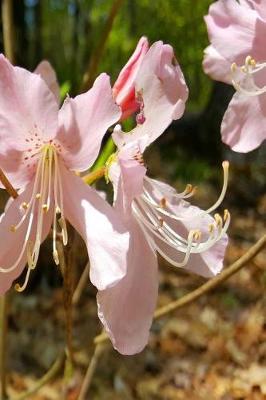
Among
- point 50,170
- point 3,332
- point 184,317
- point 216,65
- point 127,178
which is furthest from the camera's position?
point 184,317

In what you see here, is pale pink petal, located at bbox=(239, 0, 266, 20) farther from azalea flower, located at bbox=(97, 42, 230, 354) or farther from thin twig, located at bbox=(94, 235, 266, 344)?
thin twig, located at bbox=(94, 235, 266, 344)

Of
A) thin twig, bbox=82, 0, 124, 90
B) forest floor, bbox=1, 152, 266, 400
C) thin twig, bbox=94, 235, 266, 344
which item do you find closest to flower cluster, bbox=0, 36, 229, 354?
thin twig, bbox=94, 235, 266, 344

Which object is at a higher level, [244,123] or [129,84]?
[129,84]

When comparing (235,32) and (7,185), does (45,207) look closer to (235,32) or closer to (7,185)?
(7,185)

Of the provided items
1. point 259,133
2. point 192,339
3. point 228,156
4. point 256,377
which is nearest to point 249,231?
point 228,156

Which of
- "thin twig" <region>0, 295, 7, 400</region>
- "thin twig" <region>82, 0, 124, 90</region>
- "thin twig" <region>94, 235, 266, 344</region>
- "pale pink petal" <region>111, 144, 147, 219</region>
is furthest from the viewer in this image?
"thin twig" <region>0, 295, 7, 400</region>

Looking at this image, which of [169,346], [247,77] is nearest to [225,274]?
[247,77]

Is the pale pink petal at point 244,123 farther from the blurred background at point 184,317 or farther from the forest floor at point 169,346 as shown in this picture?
the forest floor at point 169,346
